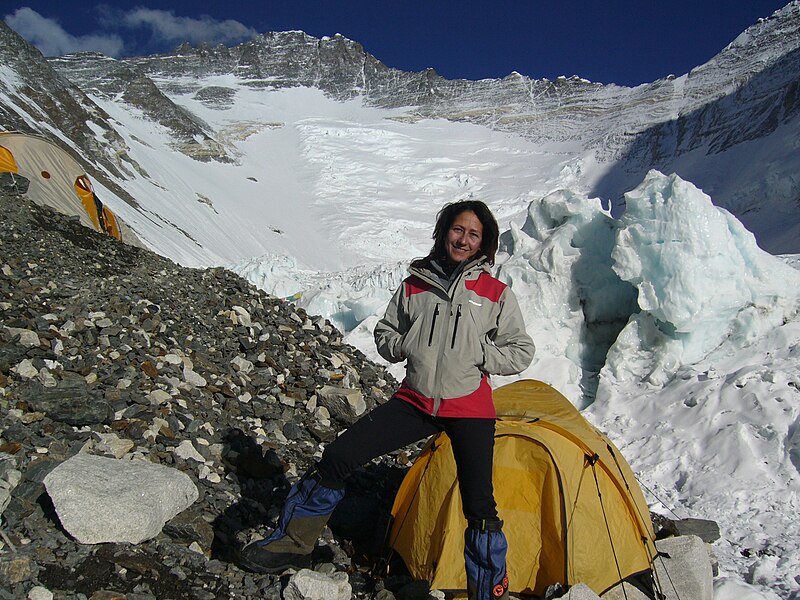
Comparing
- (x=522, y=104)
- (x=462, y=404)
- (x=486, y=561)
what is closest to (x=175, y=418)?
(x=462, y=404)

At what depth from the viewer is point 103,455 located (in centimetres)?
297

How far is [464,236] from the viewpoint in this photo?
2.67 meters

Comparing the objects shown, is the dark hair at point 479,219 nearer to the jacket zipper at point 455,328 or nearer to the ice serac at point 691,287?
the jacket zipper at point 455,328

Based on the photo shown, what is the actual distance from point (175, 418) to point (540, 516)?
94.2 inches

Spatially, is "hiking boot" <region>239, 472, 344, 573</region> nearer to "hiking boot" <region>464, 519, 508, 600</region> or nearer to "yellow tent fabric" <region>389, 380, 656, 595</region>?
"hiking boot" <region>464, 519, 508, 600</region>

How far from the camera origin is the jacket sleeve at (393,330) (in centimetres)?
266

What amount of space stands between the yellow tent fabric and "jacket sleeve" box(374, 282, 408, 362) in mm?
1000

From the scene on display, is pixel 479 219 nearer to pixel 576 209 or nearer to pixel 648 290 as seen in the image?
pixel 648 290

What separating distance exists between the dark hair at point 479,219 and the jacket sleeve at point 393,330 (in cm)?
28

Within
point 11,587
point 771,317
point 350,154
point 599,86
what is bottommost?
point 11,587

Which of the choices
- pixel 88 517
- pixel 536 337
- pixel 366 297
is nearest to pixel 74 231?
pixel 366 297

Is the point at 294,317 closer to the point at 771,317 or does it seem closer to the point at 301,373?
the point at 301,373

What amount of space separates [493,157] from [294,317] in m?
56.1

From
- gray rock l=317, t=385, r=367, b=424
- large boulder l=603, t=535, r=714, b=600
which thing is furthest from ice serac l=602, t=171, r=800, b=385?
gray rock l=317, t=385, r=367, b=424
